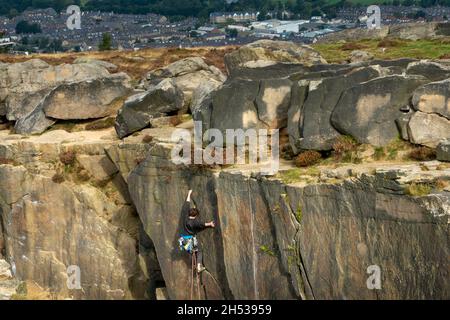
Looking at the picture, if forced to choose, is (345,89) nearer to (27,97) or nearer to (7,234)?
(7,234)

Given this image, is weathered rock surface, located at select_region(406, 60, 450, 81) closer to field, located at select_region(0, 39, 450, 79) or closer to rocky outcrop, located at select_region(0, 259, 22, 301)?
rocky outcrop, located at select_region(0, 259, 22, 301)

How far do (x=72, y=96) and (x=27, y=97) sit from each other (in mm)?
5261

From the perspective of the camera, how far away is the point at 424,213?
2377 cm

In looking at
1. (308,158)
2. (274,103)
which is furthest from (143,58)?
(308,158)

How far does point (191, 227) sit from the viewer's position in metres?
30.7

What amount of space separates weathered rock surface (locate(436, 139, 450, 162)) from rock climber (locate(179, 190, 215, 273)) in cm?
902

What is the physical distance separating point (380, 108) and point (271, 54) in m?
21.1

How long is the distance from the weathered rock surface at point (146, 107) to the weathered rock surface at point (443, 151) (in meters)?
16.5

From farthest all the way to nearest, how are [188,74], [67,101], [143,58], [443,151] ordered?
1. [143,58]
2. [188,74]
3. [67,101]
4. [443,151]

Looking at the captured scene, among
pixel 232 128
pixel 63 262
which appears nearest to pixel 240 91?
pixel 232 128

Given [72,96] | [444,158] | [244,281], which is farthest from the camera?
[72,96]

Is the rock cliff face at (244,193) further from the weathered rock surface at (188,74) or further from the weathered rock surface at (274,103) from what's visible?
the weathered rock surface at (188,74)

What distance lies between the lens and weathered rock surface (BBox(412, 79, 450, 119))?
28.5 metres

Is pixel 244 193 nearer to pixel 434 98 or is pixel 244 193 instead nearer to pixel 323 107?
pixel 323 107
